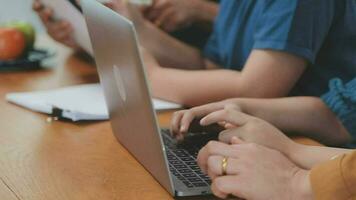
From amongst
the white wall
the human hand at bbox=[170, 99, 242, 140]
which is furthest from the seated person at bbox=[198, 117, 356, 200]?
the white wall

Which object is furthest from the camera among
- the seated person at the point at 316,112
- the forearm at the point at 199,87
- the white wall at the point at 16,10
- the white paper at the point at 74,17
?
the white wall at the point at 16,10

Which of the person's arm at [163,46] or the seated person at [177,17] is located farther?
the seated person at [177,17]

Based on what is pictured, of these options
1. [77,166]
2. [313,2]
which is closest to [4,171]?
[77,166]

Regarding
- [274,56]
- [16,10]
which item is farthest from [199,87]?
[16,10]

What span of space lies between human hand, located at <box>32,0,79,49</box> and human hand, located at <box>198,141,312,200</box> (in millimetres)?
871

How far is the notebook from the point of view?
1.32 metres

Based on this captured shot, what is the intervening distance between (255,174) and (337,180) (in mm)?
112

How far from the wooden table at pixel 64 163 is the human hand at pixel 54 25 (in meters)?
0.35

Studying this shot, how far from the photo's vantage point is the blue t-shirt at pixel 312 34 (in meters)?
1.31

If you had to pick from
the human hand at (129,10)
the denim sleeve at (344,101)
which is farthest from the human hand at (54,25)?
the denim sleeve at (344,101)

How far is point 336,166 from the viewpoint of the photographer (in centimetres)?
Result: 88

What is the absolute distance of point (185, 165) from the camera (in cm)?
105

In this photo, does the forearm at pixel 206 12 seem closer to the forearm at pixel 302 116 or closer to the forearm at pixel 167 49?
the forearm at pixel 167 49

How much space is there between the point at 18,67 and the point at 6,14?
1.58 meters
